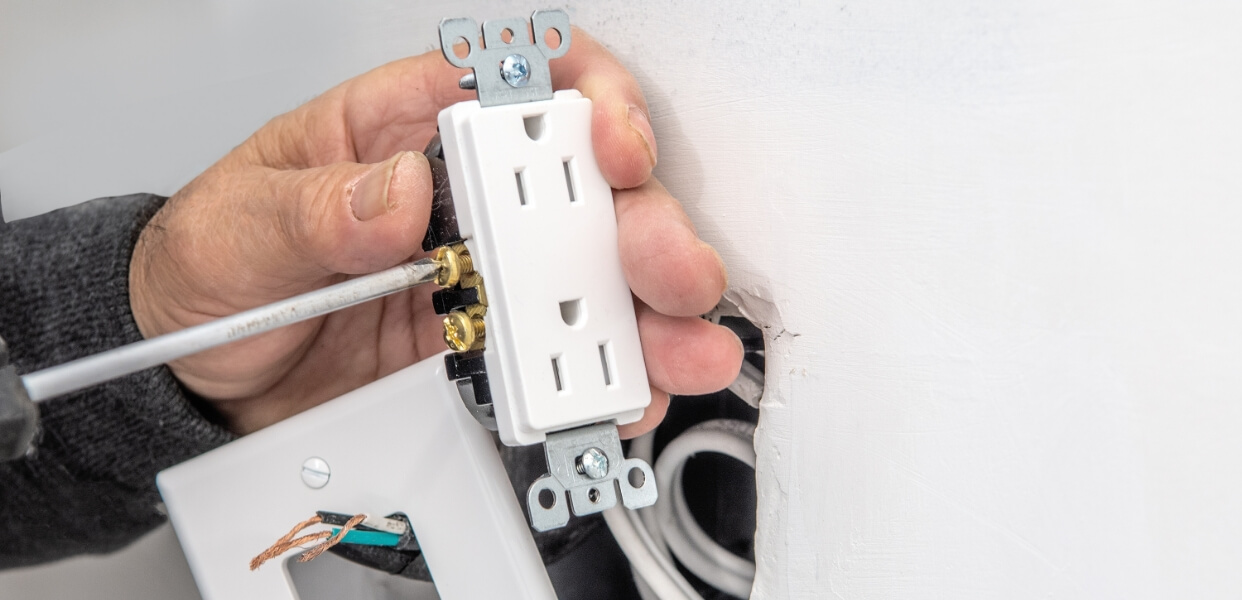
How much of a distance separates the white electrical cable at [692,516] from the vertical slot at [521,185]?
0.21m

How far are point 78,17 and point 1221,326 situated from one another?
85cm

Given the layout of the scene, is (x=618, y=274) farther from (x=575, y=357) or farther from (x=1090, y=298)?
(x=1090, y=298)

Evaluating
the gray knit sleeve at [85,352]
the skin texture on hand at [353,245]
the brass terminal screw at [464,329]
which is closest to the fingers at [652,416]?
the skin texture on hand at [353,245]

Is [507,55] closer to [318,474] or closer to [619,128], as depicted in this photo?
[619,128]

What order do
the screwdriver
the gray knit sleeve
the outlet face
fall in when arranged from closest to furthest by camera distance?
the screwdriver, the outlet face, the gray knit sleeve

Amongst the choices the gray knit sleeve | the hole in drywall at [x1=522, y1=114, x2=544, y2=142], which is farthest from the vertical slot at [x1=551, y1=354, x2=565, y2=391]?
the gray knit sleeve

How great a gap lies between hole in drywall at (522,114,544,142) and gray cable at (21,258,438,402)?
90 millimetres

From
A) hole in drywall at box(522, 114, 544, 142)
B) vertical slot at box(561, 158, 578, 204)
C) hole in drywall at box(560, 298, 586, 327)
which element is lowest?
hole in drywall at box(560, 298, 586, 327)

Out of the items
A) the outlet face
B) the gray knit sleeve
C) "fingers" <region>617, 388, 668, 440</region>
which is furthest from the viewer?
the gray knit sleeve

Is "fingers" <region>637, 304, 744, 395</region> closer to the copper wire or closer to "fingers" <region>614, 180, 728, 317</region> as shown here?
"fingers" <region>614, 180, 728, 317</region>

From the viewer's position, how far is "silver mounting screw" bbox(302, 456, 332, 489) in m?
0.54

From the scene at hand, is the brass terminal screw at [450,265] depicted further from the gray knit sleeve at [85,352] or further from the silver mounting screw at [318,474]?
the gray knit sleeve at [85,352]

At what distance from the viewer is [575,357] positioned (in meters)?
0.44

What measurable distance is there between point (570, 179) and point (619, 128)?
4 centimetres
